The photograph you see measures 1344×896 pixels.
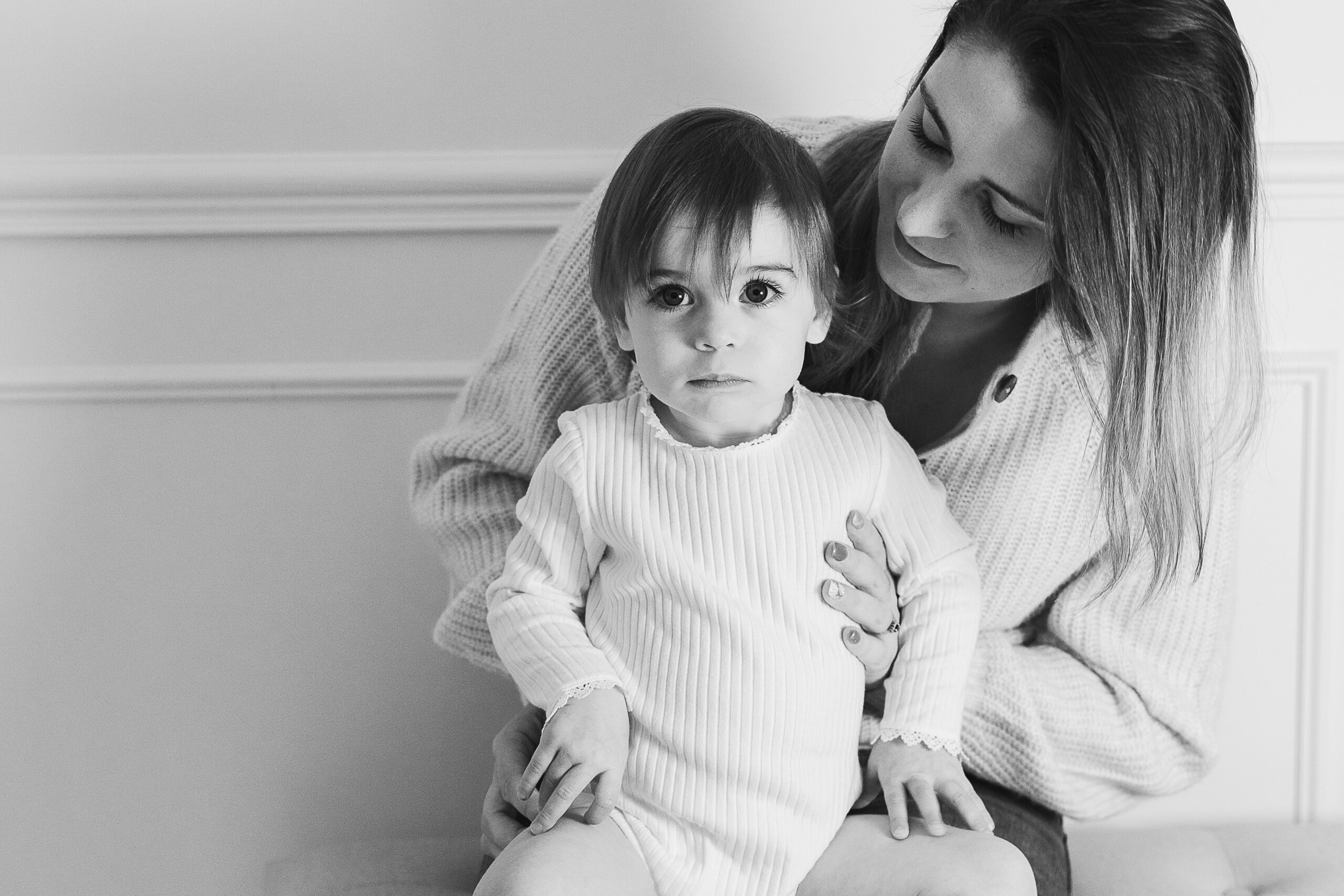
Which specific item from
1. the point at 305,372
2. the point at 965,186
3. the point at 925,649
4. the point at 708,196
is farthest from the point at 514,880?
the point at 305,372

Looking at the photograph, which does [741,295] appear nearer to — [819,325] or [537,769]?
[819,325]

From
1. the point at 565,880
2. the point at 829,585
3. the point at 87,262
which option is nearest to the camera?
the point at 565,880

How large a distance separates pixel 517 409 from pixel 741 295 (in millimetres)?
375

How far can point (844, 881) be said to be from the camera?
0.92 metres

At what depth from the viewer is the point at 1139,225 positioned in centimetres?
89

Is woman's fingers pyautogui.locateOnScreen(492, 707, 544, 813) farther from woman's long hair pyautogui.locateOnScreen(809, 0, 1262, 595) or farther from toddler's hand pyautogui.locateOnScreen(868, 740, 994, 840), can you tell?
woman's long hair pyautogui.locateOnScreen(809, 0, 1262, 595)

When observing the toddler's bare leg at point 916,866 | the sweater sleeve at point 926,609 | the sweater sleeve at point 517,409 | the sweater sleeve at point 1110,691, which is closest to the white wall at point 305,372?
the sweater sleeve at point 517,409

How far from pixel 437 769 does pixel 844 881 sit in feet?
2.45

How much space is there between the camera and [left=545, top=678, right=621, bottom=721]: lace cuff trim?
35.8 inches

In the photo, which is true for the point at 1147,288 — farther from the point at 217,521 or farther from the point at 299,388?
the point at 217,521

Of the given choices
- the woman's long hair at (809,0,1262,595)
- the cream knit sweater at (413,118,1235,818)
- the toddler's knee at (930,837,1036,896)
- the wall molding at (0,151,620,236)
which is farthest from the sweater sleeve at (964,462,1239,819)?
the wall molding at (0,151,620,236)

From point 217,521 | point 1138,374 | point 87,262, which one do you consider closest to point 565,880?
point 1138,374

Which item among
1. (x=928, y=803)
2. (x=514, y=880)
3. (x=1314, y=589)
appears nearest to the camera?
(x=514, y=880)

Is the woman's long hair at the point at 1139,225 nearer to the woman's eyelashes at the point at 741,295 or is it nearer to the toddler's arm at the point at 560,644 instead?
the woman's eyelashes at the point at 741,295
